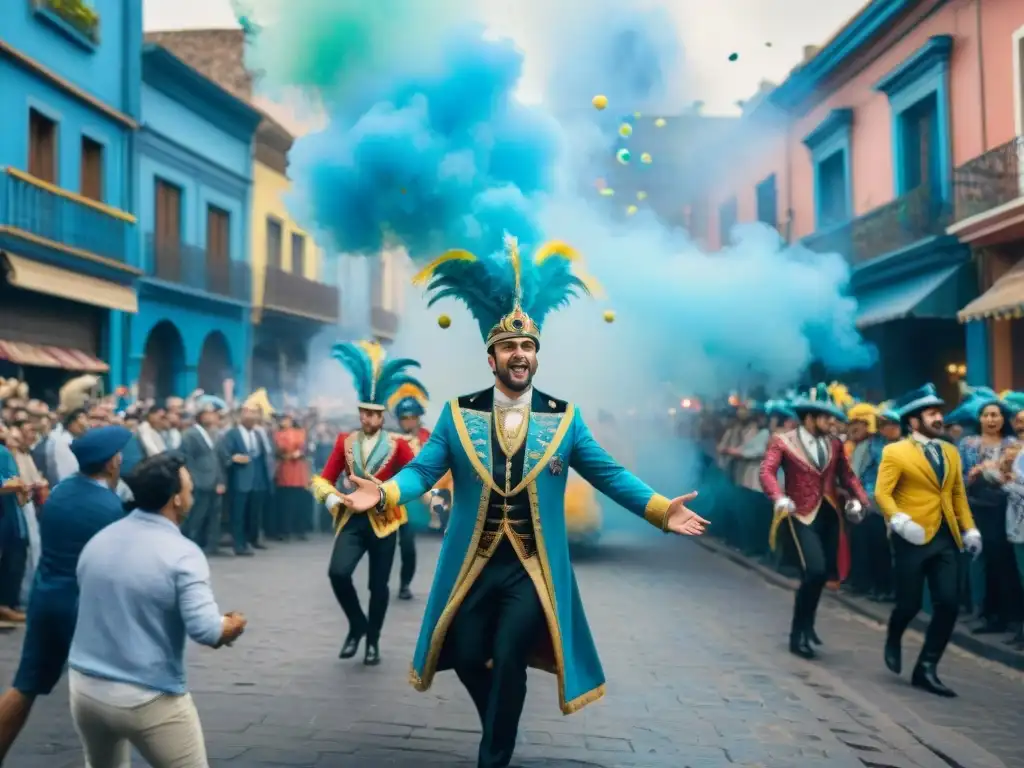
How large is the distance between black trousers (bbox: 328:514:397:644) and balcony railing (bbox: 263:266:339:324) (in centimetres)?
2124

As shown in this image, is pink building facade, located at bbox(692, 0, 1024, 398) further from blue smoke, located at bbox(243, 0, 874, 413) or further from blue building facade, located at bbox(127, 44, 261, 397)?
blue building facade, located at bbox(127, 44, 261, 397)

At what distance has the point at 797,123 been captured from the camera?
2450 cm

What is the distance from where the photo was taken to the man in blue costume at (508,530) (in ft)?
15.5

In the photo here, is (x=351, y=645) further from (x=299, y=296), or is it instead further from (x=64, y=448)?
(x=299, y=296)

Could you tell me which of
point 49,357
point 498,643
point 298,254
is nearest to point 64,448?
point 498,643

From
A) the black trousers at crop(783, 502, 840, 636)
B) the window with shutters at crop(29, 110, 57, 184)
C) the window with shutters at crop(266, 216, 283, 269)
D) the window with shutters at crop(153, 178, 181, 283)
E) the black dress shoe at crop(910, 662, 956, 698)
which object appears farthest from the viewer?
Answer: the window with shutters at crop(266, 216, 283, 269)

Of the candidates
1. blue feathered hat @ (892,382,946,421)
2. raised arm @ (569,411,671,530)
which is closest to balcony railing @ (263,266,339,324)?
blue feathered hat @ (892,382,946,421)

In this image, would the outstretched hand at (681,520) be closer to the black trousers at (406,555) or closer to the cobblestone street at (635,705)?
Answer: the cobblestone street at (635,705)

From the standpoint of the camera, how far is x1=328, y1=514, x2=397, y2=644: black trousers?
7434mm

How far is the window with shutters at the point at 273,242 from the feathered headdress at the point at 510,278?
79.5 ft

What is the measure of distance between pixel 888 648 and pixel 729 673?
1.07 m

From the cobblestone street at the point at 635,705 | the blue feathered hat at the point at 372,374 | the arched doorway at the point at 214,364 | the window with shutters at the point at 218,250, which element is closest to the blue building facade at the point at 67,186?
the window with shutters at the point at 218,250

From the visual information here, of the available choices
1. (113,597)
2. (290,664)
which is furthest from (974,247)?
(113,597)

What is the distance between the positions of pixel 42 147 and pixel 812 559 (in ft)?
53.2
